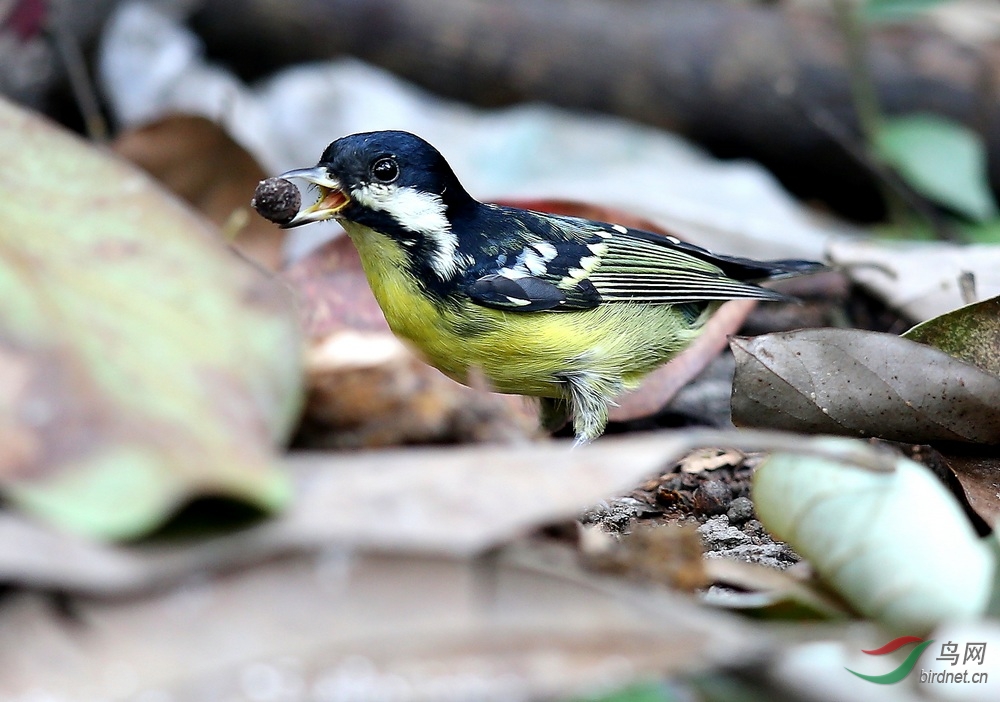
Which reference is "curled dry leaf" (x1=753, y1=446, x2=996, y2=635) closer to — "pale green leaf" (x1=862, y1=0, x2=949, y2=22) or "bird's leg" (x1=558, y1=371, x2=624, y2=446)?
"bird's leg" (x1=558, y1=371, x2=624, y2=446)

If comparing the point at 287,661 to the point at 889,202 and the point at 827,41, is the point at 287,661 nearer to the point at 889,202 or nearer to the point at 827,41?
the point at 889,202

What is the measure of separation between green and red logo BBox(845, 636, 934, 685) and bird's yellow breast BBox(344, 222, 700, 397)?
6.67 ft

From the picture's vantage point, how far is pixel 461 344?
3619 millimetres

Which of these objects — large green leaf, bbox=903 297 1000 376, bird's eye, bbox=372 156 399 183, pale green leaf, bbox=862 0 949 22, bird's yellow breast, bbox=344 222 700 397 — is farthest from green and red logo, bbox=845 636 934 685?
pale green leaf, bbox=862 0 949 22

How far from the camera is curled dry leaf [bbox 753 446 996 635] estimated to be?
168 centimetres

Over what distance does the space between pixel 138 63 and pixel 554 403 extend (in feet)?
12.0

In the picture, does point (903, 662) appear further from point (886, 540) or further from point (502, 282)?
point (502, 282)

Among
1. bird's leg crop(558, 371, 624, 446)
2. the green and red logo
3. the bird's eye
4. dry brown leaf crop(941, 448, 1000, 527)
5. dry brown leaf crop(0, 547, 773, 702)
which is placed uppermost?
the bird's eye

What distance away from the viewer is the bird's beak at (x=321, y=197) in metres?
3.38

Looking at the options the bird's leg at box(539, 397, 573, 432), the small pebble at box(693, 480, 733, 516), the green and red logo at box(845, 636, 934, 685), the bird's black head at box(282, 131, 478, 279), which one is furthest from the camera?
the bird's leg at box(539, 397, 573, 432)

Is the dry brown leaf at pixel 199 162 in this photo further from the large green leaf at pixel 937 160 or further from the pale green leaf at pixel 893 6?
the large green leaf at pixel 937 160

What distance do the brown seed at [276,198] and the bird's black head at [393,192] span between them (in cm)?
4

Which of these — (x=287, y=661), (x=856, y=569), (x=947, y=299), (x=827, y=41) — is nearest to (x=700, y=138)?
(x=827, y=41)

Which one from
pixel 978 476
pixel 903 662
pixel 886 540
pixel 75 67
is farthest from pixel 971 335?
pixel 75 67
